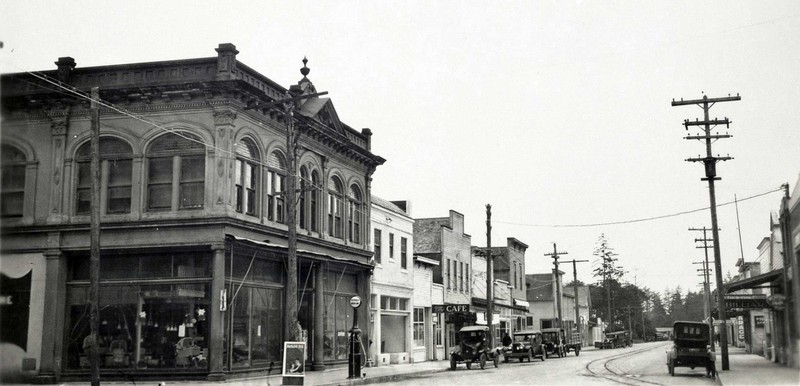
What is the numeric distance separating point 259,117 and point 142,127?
12.8ft

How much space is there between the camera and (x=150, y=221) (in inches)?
958

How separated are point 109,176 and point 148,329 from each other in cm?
530

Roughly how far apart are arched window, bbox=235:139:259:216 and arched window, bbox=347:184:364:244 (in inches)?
340

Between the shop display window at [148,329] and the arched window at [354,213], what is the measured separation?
11705 millimetres

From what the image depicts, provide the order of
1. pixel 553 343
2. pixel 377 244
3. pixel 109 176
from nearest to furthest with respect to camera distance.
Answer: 1. pixel 109 176
2. pixel 377 244
3. pixel 553 343

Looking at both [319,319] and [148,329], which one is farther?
[319,319]

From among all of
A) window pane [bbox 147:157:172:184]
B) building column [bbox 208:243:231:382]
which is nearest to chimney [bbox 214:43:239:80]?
window pane [bbox 147:157:172:184]

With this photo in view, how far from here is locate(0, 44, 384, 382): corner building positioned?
2378cm

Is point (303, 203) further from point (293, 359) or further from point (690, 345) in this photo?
point (690, 345)

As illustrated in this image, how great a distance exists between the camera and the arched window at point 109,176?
82.1ft

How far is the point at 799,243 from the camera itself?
2678 centimetres

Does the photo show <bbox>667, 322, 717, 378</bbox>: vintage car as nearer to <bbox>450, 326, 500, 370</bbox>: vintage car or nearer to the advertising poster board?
<bbox>450, 326, 500, 370</bbox>: vintage car

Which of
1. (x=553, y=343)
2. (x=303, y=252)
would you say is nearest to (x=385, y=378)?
(x=303, y=252)

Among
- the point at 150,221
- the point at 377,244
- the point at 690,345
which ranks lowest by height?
the point at 690,345
